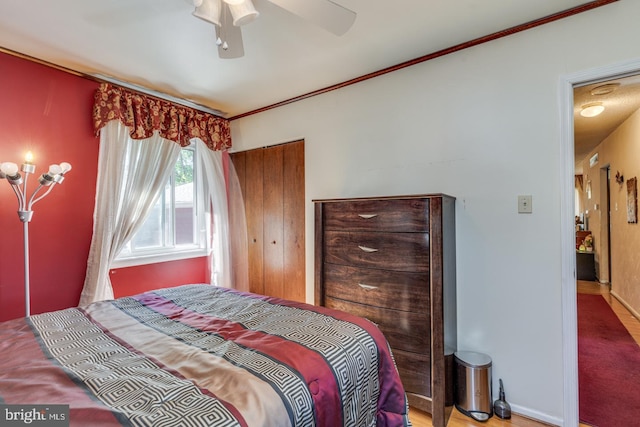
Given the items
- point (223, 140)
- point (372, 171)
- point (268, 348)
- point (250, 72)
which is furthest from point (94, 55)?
point (268, 348)

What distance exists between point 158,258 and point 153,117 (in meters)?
1.35

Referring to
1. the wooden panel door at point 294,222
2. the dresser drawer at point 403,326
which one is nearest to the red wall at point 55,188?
the wooden panel door at point 294,222

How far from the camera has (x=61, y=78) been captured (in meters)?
2.40

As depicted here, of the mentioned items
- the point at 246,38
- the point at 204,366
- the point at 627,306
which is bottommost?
the point at 627,306

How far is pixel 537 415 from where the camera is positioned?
1860mm

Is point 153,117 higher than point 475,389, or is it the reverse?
point 153,117

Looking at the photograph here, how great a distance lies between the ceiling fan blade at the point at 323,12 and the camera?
1.35 metres

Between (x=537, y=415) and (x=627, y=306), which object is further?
(x=627, y=306)

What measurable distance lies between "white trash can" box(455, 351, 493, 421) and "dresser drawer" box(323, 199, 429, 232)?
0.91 meters

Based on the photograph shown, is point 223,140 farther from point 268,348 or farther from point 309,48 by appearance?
point 268,348

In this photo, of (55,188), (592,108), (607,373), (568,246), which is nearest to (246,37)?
(55,188)

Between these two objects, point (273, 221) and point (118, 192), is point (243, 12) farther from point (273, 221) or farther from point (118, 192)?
point (273, 221)

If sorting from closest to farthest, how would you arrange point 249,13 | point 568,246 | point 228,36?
point 249,13, point 228,36, point 568,246

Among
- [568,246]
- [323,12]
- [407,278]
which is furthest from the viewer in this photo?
[407,278]
